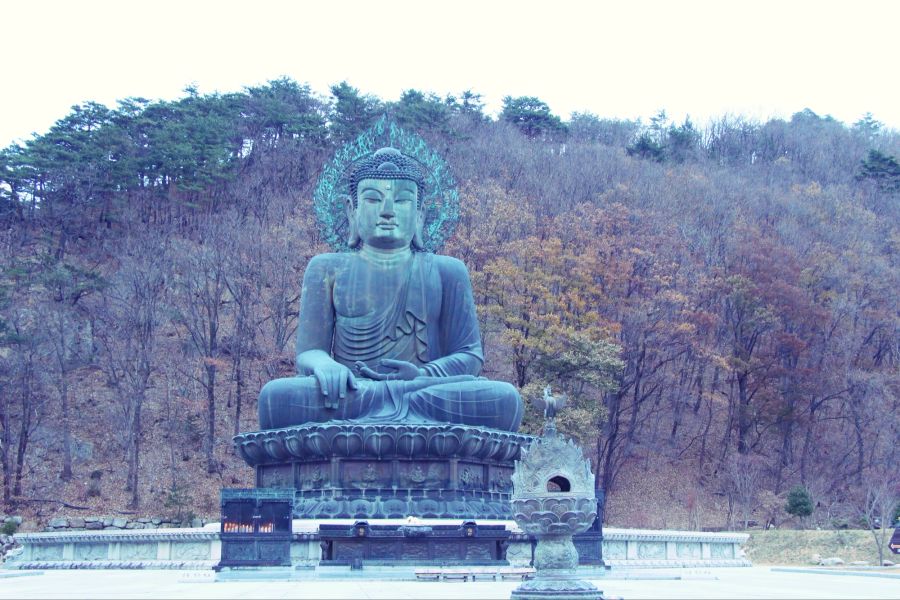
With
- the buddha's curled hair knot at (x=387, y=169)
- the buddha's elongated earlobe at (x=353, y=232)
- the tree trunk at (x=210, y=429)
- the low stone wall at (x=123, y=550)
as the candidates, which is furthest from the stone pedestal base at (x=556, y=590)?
the tree trunk at (x=210, y=429)

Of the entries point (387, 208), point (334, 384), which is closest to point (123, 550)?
point (334, 384)

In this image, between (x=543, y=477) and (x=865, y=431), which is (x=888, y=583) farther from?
(x=865, y=431)

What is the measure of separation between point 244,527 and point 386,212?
7.30m

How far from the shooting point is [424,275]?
67.5 feet

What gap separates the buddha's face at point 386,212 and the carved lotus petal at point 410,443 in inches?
144

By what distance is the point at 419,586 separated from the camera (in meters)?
12.4

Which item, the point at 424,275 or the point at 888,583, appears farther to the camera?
the point at 424,275

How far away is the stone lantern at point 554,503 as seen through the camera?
10.6m

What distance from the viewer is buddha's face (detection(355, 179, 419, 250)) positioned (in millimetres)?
20266

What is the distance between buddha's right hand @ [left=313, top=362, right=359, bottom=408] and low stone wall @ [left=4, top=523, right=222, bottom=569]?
2.55 metres

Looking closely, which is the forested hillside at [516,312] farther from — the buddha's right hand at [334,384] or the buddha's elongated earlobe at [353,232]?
the buddha's right hand at [334,384]

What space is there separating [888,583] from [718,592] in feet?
11.7

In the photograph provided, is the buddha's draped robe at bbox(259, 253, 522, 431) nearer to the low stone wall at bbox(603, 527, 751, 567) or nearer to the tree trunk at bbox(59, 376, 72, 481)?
the low stone wall at bbox(603, 527, 751, 567)

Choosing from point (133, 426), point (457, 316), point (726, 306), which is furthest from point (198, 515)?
point (726, 306)
